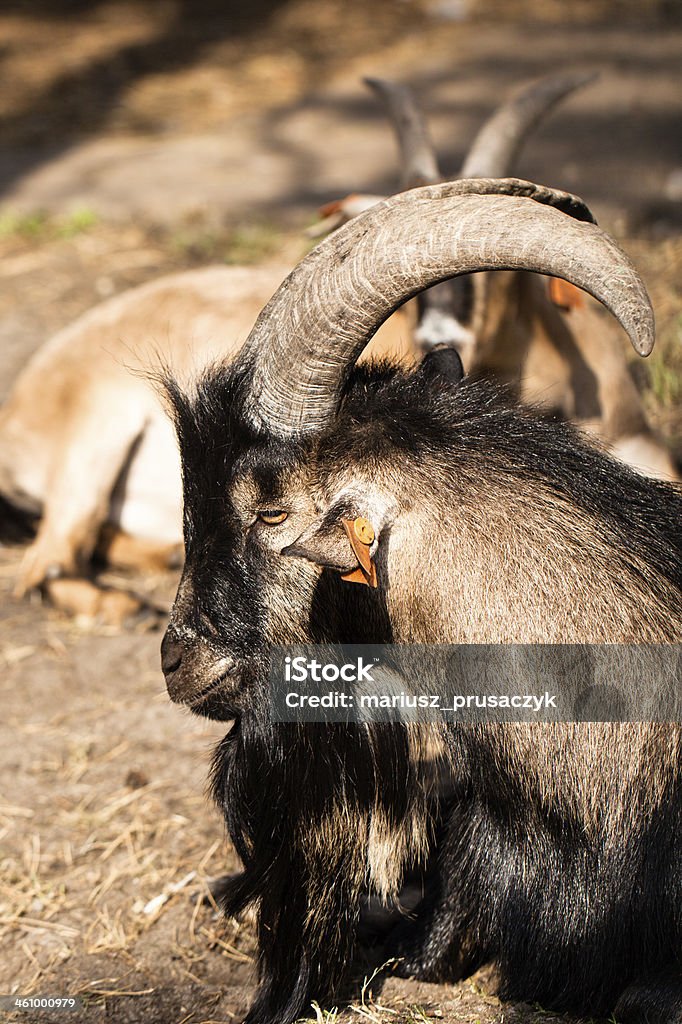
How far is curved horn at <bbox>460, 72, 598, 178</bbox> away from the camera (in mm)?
4949

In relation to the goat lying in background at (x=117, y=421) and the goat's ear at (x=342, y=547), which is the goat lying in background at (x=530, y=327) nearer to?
the goat lying in background at (x=117, y=421)

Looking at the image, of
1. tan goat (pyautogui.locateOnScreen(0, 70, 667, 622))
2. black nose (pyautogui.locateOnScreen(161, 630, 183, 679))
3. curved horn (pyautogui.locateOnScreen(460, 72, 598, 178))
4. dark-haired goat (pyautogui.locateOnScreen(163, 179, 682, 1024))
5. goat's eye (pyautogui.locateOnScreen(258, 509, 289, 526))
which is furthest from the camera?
tan goat (pyautogui.locateOnScreen(0, 70, 667, 622))

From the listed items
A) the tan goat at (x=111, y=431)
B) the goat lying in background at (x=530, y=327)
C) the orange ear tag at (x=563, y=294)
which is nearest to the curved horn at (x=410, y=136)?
the goat lying in background at (x=530, y=327)

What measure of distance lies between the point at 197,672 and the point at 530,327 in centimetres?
271

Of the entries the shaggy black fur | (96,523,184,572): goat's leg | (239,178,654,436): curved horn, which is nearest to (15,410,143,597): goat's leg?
(96,523,184,572): goat's leg

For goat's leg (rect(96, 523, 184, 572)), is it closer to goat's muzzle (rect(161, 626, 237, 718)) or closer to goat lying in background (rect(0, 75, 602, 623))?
goat lying in background (rect(0, 75, 602, 623))

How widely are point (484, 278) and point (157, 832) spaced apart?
231cm

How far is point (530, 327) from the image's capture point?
494 cm

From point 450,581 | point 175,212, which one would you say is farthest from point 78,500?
point 175,212

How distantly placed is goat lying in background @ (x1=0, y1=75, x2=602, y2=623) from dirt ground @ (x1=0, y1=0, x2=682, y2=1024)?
1.14 feet

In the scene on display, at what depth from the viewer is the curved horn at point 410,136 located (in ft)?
16.9

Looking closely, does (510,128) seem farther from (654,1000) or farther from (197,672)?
(654,1000)

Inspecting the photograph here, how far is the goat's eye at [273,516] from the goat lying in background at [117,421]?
8.08ft

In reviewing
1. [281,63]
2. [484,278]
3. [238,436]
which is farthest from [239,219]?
[238,436]
